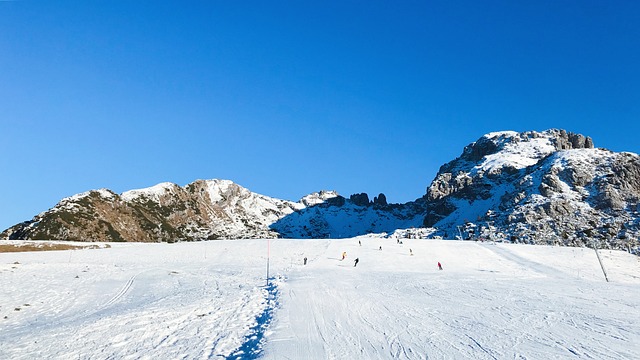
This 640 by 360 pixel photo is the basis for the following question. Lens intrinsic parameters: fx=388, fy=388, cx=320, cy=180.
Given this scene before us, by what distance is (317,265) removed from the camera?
152 ft

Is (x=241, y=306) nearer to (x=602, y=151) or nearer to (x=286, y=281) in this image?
Answer: (x=286, y=281)

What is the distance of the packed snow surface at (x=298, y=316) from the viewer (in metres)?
12.4

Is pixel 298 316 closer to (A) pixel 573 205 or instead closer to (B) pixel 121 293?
(B) pixel 121 293

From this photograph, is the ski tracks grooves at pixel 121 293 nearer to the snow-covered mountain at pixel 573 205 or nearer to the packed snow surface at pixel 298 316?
the packed snow surface at pixel 298 316

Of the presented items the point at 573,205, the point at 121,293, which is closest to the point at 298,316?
the point at 121,293

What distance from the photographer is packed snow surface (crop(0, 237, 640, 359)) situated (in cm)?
1239

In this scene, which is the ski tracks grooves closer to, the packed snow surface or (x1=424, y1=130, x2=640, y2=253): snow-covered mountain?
the packed snow surface

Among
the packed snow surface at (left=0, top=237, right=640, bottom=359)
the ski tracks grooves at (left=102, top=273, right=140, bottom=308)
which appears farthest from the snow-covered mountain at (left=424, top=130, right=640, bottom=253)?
the ski tracks grooves at (left=102, top=273, right=140, bottom=308)

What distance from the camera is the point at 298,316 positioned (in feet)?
57.6

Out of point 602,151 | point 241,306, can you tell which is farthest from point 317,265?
point 602,151

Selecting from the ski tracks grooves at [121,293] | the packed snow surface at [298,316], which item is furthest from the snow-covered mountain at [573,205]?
the ski tracks grooves at [121,293]

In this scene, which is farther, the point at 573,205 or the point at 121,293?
the point at 573,205

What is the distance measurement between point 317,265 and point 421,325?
3138 cm

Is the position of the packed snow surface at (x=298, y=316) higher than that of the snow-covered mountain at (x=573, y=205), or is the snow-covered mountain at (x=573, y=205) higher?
the snow-covered mountain at (x=573, y=205)
